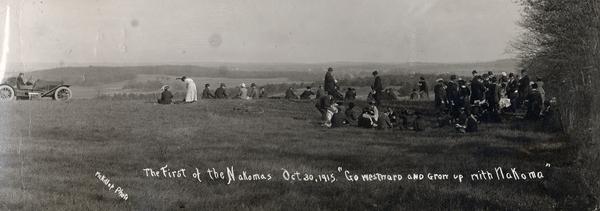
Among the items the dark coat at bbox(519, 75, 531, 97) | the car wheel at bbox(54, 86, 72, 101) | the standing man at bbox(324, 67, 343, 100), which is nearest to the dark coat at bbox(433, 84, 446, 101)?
the dark coat at bbox(519, 75, 531, 97)

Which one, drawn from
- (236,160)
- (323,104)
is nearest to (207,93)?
(323,104)

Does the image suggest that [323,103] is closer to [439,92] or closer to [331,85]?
[331,85]

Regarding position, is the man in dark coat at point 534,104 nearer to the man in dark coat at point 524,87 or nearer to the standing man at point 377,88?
the man in dark coat at point 524,87

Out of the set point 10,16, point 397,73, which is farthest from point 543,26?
point 10,16

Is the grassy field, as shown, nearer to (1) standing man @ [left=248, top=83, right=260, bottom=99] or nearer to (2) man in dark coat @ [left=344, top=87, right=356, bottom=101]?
(1) standing man @ [left=248, top=83, right=260, bottom=99]

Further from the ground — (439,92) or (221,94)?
(439,92)

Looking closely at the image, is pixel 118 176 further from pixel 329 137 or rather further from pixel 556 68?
pixel 556 68
